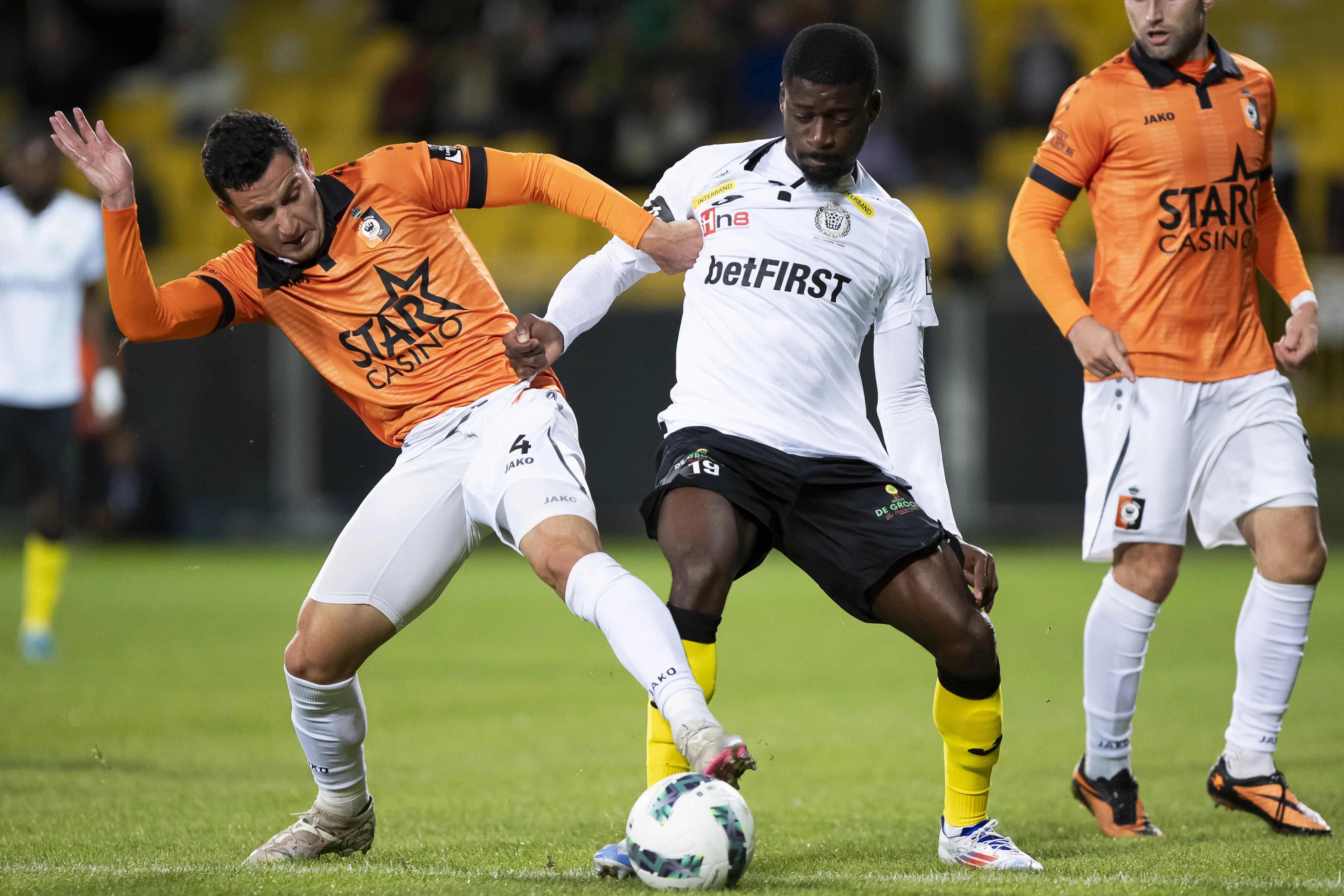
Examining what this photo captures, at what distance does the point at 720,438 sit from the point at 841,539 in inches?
16.4

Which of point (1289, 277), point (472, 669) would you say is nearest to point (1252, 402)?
point (1289, 277)

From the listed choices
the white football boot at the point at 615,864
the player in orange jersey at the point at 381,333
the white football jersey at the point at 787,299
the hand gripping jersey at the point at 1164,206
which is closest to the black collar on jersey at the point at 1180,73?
the hand gripping jersey at the point at 1164,206

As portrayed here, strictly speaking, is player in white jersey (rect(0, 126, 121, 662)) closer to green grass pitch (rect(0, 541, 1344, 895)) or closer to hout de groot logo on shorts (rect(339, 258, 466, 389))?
green grass pitch (rect(0, 541, 1344, 895))

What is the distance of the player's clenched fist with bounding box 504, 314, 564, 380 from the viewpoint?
158 inches

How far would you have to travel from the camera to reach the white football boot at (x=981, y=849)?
411 centimetres

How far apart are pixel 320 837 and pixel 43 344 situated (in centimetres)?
548

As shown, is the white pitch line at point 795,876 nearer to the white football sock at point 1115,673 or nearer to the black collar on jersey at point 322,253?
the white football sock at point 1115,673

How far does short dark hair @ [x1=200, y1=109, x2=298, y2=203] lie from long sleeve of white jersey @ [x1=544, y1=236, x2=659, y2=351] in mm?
826

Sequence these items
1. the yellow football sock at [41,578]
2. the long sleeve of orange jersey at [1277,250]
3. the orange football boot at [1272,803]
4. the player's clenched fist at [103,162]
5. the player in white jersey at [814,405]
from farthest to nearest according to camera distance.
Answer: the yellow football sock at [41,578] → the long sleeve of orange jersey at [1277,250] → the orange football boot at [1272,803] → the player's clenched fist at [103,162] → the player in white jersey at [814,405]

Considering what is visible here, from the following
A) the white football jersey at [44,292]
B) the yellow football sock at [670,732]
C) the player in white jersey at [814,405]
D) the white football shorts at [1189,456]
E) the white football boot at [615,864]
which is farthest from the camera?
the white football jersey at [44,292]

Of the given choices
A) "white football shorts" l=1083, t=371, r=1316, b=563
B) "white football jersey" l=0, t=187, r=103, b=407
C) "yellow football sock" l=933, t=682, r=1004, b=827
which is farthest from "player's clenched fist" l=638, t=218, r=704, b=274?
"white football jersey" l=0, t=187, r=103, b=407

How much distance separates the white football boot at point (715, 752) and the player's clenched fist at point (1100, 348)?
1.91 meters

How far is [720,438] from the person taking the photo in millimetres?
4191

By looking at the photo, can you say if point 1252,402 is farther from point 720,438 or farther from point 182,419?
point 182,419
